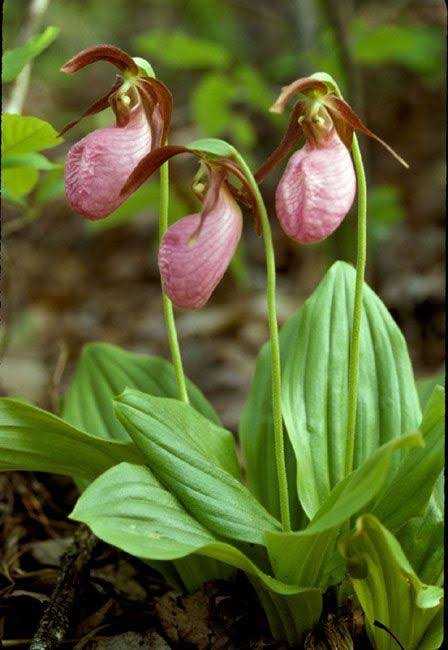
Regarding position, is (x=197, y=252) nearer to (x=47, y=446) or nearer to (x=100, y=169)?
(x=100, y=169)

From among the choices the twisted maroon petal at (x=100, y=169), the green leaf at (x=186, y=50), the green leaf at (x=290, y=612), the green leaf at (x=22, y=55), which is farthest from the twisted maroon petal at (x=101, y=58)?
the green leaf at (x=186, y=50)

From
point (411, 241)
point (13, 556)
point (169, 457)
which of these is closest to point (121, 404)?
point (169, 457)

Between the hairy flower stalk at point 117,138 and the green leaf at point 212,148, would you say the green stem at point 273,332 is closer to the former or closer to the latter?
the green leaf at point 212,148

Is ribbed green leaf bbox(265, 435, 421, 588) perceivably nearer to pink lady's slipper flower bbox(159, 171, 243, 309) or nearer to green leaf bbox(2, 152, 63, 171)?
pink lady's slipper flower bbox(159, 171, 243, 309)

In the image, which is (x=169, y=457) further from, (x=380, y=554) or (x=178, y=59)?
(x=178, y=59)

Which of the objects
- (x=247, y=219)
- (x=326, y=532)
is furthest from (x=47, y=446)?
(x=247, y=219)

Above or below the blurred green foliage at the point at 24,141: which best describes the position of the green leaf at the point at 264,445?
below
